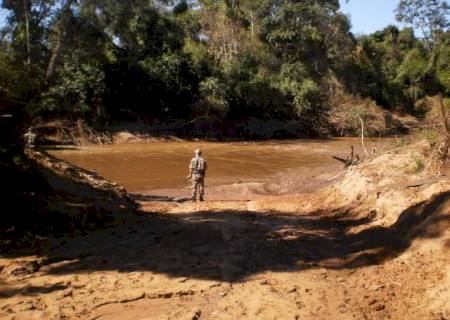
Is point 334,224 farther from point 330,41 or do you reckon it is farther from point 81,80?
point 330,41

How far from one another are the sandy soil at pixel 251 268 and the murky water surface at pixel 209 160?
7251mm

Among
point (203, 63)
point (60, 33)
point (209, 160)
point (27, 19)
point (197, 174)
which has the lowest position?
point (209, 160)

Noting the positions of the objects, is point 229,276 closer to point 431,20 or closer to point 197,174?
point 197,174

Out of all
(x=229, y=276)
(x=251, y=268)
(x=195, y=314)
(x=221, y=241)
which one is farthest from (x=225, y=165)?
(x=195, y=314)

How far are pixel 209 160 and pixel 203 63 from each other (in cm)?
1225

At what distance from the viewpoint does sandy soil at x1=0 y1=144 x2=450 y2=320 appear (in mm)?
5250

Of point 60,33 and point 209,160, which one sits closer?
point 209,160

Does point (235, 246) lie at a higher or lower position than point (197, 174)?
lower

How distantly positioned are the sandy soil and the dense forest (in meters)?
18.4

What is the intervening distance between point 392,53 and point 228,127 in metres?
26.5

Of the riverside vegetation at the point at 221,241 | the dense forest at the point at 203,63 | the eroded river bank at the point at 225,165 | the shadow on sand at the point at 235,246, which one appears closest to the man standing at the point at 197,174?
the riverside vegetation at the point at 221,241

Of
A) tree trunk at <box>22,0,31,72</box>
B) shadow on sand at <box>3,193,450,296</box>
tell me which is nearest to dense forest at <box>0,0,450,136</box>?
tree trunk at <box>22,0,31,72</box>

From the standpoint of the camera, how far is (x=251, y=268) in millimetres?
6617

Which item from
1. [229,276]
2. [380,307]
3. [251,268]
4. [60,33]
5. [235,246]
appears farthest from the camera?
[60,33]
